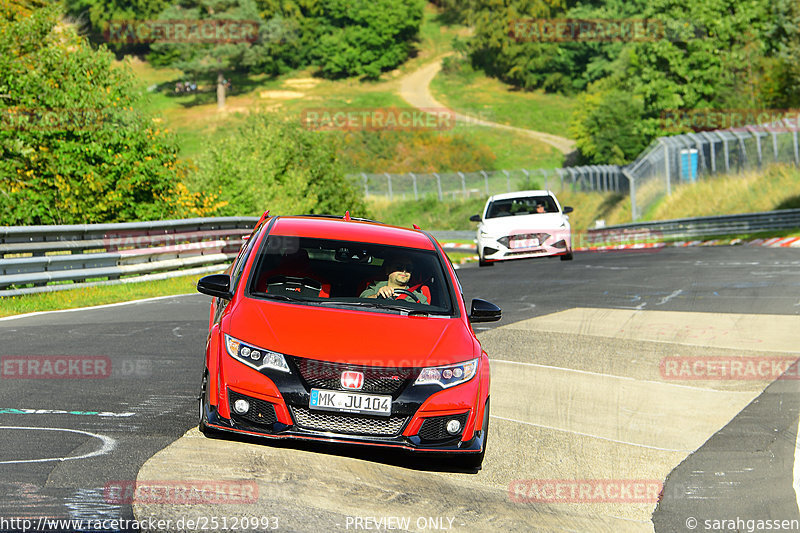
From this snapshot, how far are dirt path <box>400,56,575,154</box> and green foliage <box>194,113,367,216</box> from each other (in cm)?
5932

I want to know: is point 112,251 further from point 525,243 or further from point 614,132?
point 614,132

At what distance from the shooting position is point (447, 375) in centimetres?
679

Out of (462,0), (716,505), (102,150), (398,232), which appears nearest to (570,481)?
(716,505)

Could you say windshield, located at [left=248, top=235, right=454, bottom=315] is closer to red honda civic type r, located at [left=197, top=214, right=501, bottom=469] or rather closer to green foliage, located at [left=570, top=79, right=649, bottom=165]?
red honda civic type r, located at [left=197, top=214, right=501, bottom=469]

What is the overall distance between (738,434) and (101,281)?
12.7 metres

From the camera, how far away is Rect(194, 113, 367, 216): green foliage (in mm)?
32844

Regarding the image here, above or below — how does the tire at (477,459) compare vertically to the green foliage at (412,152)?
above

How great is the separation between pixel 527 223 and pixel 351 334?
1689 cm

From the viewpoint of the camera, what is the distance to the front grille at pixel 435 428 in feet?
22.0

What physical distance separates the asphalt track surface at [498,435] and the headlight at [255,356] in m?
0.60

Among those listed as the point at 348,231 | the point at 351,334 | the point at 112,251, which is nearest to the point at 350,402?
the point at 351,334

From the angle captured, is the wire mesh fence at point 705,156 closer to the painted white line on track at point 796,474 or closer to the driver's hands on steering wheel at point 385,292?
the painted white line on track at point 796,474

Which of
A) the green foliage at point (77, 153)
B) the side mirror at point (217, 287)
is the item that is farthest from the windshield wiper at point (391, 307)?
the green foliage at point (77, 153)

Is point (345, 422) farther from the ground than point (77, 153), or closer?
farther from the ground
